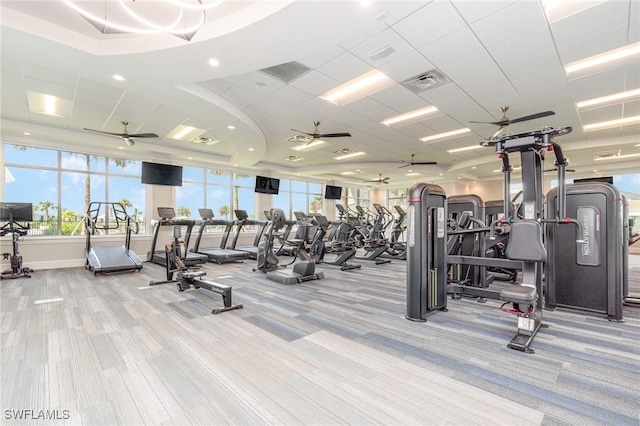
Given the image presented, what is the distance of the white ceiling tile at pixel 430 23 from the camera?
3066 mm

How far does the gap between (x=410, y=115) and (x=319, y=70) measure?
268cm

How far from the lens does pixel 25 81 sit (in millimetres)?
4527

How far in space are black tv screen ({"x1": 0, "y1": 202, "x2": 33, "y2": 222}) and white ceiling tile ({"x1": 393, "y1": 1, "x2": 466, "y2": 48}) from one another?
784cm

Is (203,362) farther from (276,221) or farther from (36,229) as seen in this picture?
(36,229)

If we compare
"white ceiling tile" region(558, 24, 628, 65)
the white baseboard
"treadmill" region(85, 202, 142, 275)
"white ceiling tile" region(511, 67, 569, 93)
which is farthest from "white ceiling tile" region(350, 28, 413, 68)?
the white baseboard

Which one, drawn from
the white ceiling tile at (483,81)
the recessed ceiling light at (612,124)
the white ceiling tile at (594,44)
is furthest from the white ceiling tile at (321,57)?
the recessed ceiling light at (612,124)

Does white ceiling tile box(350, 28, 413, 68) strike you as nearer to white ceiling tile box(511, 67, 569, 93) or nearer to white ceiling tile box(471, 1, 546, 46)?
white ceiling tile box(471, 1, 546, 46)

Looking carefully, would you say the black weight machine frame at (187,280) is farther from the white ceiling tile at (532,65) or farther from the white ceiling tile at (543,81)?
the white ceiling tile at (543,81)

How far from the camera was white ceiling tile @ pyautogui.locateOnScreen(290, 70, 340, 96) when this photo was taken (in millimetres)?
4484

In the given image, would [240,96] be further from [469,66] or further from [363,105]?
[469,66]

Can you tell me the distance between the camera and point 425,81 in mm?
4645

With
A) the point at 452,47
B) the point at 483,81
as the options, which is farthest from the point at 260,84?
the point at 483,81

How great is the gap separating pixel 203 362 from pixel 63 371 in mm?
1044

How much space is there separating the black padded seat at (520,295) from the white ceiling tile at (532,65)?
3.14 metres
